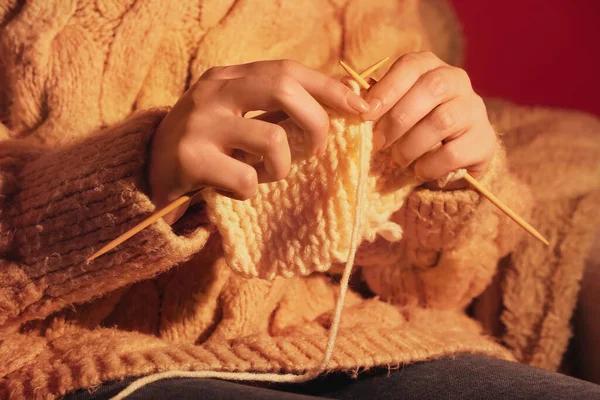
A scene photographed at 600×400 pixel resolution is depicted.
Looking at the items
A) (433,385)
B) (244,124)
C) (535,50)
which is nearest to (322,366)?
(433,385)

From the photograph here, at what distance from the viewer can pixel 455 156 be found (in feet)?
1.86

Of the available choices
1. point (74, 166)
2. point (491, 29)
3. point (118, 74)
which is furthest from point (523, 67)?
point (74, 166)

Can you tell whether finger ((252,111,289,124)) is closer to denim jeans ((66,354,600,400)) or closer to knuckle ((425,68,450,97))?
knuckle ((425,68,450,97))

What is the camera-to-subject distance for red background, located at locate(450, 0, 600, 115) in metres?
1.20

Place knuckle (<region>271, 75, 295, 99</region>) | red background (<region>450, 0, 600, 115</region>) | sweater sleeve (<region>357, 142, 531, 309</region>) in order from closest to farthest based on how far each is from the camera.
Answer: knuckle (<region>271, 75, 295, 99</region>) → sweater sleeve (<region>357, 142, 531, 309</region>) → red background (<region>450, 0, 600, 115</region>)

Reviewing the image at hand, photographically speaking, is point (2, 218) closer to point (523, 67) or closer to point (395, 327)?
point (395, 327)

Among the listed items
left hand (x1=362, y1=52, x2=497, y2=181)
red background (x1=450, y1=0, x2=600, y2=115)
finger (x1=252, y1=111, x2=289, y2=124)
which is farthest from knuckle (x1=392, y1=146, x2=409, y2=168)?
red background (x1=450, y1=0, x2=600, y2=115)

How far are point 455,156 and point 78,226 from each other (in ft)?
1.20

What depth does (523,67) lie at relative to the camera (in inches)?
48.4

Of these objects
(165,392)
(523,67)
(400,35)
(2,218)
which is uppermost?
(523,67)

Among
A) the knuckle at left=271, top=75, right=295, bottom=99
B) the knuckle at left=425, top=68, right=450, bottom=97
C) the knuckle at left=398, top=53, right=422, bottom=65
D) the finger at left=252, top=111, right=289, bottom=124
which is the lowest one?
the finger at left=252, top=111, right=289, bottom=124

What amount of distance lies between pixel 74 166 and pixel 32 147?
0.11 metres

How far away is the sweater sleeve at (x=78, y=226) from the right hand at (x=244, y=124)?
0.15 ft

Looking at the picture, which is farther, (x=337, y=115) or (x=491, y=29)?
(x=491, y=29)
